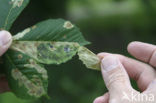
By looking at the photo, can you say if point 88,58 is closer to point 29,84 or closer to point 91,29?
point 29,84

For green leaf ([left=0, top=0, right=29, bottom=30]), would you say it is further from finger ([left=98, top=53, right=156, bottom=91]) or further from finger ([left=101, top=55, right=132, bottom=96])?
finger ([left=98, top=53, right=156, bottom=91])

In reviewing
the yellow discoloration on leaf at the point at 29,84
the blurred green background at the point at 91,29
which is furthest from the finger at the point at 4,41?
the blurred green background at the point at 91,29

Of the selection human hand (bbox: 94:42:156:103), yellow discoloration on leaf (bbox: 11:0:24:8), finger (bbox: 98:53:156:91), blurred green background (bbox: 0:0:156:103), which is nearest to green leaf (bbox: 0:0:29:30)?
yellow discoloration on leaf (bbox: 11:0:24:8)

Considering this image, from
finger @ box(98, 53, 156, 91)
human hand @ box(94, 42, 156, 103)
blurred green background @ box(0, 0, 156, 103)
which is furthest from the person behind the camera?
blurred green background @ box(0, 0, 156, 103)

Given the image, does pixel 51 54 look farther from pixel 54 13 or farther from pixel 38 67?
pixel 54 13

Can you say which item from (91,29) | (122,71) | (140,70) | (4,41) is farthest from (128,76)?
(91,29)

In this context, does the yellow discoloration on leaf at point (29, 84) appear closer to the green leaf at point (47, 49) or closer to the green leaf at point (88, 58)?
the green leaf at point (47, 49)
